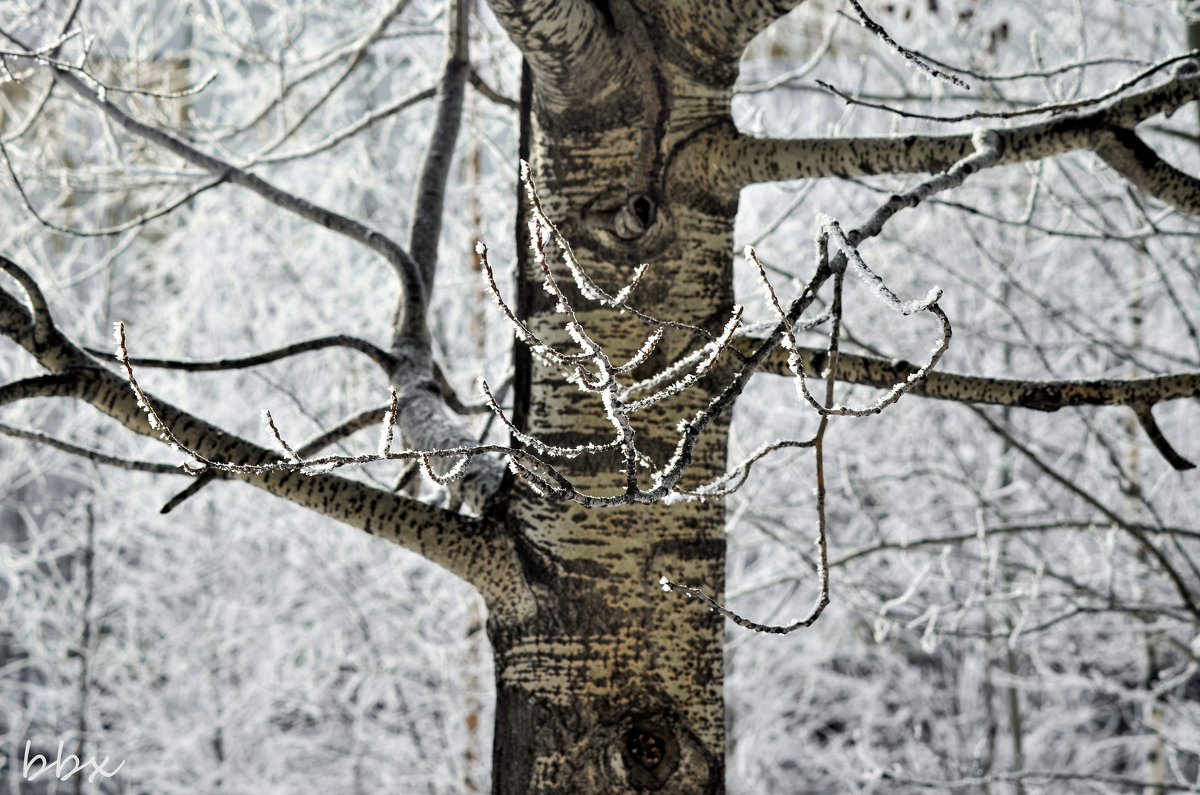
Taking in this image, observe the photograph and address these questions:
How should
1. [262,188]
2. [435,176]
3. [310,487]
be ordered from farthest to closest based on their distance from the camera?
[435,176] → [262,188] → [310,487]

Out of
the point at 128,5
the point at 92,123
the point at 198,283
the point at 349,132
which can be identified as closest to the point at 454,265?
the point at 198,283

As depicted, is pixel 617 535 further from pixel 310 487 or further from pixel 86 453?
pixel 86 453

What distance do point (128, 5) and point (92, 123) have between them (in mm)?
2261

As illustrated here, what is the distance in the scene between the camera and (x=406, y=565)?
18.6 feet

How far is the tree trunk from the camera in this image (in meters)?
1.46

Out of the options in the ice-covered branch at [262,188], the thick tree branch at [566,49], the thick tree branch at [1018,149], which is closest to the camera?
the thick tree branch at [566,49]

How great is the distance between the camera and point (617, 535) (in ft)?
4.93

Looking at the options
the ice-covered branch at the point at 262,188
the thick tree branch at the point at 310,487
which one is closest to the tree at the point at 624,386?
the thick tree branch at the point at 310,487

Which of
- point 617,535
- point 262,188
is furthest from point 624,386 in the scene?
point 262,188

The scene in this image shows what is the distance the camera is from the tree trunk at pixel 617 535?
1464 millimetres

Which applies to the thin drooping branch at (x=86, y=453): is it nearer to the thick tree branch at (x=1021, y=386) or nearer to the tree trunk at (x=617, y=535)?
the tree trunk at (x=617, y=535)

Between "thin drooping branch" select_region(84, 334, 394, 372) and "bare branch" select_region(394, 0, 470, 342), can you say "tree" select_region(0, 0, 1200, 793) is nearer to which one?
"thin drooping branch" select_region(84, 334, 394, 372)

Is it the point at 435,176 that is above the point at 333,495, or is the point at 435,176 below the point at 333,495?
above

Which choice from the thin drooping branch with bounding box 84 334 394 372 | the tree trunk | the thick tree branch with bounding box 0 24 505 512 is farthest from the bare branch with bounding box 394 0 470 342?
the tree trunk
